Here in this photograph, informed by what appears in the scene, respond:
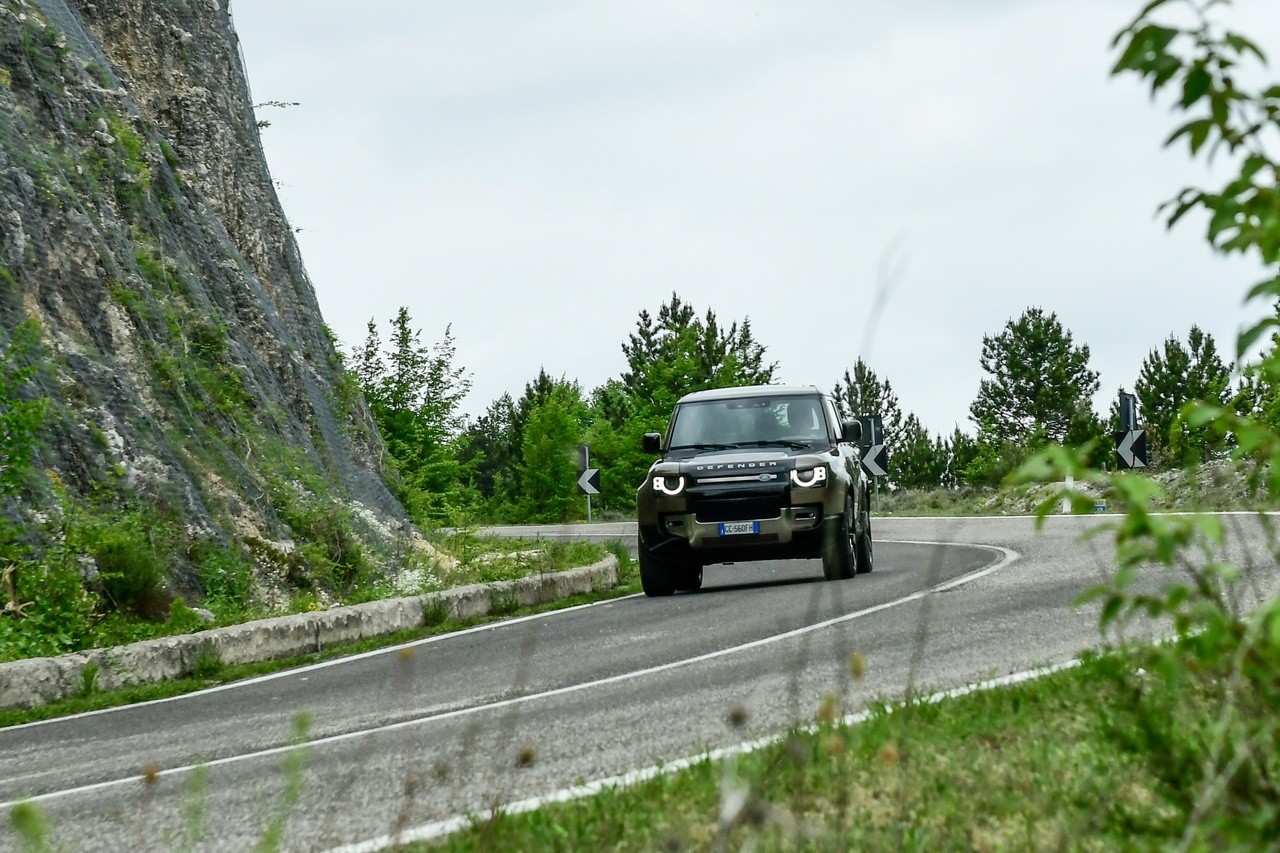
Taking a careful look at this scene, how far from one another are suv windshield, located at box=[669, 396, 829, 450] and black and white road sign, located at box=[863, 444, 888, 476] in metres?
20.6

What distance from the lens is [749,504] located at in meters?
15.4

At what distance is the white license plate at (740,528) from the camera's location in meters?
15.3

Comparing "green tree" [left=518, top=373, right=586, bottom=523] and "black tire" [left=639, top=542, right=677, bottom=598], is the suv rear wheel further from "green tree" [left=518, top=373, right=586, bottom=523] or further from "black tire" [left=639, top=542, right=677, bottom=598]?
"green tree" [left=518, top=373, right=586, bottom=523]

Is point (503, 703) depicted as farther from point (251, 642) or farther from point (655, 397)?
point (655, 397)

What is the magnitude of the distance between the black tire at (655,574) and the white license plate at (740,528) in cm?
84

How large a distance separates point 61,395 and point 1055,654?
9.81 metres

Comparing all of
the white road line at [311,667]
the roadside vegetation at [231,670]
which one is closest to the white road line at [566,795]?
the white road line at [311,667]

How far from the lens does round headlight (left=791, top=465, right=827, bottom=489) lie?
15.3 meters

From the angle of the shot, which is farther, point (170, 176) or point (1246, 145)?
point (170, 176)

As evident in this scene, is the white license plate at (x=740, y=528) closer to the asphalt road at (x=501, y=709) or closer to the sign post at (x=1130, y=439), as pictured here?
the asphalt road at (x=501, y=709)

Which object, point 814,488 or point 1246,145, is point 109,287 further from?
point 1246,145

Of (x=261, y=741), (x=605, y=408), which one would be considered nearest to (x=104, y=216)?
(x=261, y=741)

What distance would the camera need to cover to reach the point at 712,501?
15.4m

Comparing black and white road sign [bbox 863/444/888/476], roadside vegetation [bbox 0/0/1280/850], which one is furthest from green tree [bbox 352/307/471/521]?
roadside vegetation [bbox 0/0/1280/850]
